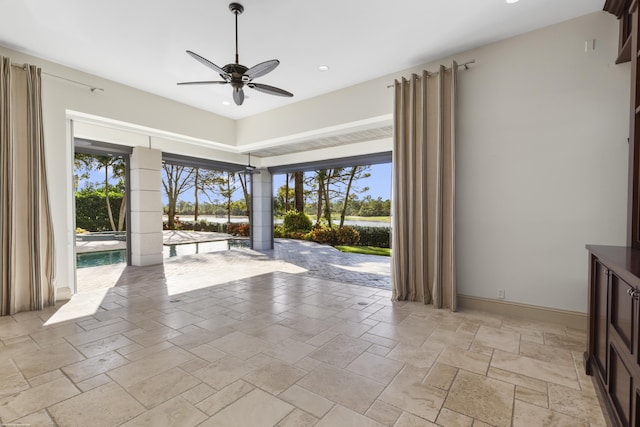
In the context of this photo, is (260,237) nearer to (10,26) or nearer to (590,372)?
(10,26)

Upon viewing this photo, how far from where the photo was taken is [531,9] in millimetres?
3027

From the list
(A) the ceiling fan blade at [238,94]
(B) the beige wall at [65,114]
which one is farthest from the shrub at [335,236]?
(A) the ceiling fan blade at [238,94]

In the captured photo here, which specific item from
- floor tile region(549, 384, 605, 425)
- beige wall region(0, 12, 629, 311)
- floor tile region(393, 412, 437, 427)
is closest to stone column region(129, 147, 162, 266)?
beige wall region(0, 12, 629, 311)

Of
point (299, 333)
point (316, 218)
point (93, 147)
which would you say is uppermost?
point (93, 147)

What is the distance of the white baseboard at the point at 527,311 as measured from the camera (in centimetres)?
323

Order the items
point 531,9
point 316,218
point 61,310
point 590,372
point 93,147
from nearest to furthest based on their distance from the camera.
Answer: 1. point 590,372
2. point 531,9
3. point 61,310
4. point 93,147
5. point 316,218

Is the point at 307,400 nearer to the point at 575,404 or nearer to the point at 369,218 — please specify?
the point at 575,404

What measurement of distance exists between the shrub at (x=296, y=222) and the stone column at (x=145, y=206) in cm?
617

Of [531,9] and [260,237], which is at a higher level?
[531,9]

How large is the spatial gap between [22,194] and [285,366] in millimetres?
3873

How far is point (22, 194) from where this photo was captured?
375cm

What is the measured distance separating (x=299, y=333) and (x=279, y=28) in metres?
3.24

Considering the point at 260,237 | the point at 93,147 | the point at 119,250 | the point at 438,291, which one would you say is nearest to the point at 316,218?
the point at 260,237

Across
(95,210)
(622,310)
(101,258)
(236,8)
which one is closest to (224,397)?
(622,310)
